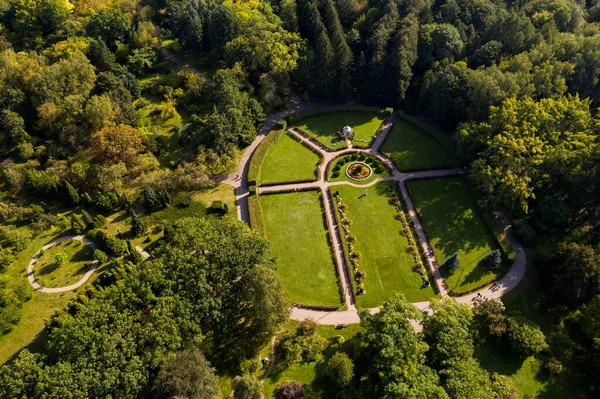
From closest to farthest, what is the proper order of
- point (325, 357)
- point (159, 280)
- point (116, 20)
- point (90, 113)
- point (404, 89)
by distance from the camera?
point (159, 280) < point (325, 357) < point (90, 113) < point (404, 89) < point (116, 20)

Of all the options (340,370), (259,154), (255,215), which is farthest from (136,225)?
(340,370)

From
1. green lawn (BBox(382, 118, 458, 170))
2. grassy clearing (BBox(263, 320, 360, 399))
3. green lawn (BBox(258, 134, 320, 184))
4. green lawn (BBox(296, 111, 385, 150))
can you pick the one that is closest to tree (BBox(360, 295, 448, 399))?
grassy clearing (BBox(263, 320, 360, 399))

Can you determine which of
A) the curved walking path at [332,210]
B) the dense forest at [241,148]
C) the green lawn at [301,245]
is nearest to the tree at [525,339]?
the dense forest at [241,148]

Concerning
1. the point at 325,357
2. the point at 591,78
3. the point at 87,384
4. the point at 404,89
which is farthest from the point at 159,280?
the point at 591,78

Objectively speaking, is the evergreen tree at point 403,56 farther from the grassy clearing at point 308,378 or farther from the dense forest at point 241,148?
the grassy clearing at point 308,378

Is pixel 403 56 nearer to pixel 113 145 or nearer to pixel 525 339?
pixel 525 339

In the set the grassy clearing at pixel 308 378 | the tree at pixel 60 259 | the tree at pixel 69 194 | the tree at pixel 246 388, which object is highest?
the tree at pixel 69 194

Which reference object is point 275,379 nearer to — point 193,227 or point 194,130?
point 193,227
